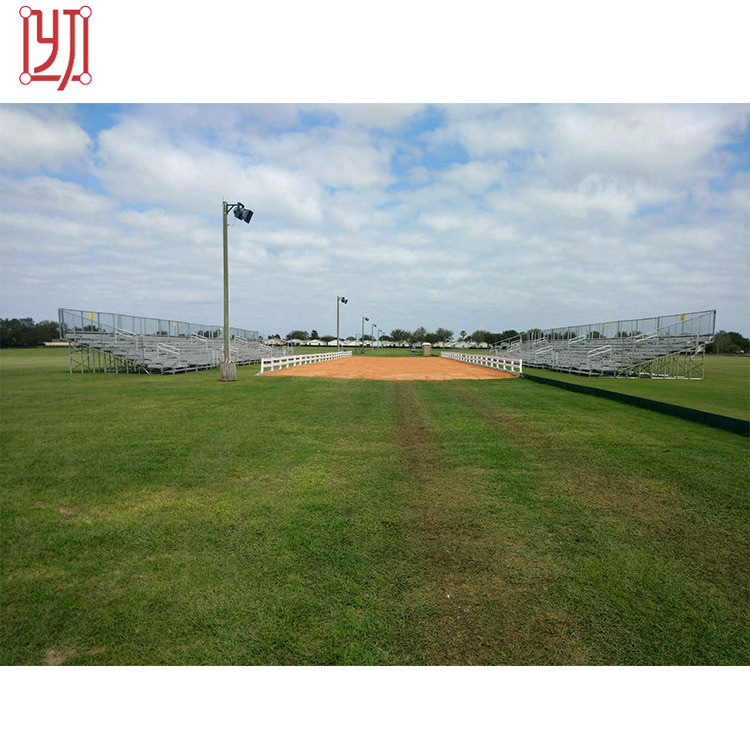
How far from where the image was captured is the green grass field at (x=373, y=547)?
116 inches

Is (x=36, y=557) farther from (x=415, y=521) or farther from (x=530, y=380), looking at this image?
(x=530, y=380)

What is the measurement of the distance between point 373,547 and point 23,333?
115 metres

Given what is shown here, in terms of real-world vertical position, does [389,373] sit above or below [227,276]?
below

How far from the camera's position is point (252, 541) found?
438 cm

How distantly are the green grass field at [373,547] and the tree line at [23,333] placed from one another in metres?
103

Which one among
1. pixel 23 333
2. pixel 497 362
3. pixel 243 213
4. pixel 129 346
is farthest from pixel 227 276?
pixel 23 333

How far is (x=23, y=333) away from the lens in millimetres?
92562

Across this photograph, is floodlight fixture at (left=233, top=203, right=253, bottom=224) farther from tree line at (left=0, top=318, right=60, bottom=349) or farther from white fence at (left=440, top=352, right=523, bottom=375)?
tree line at (left=0, top=318, right=60, bottom=349)

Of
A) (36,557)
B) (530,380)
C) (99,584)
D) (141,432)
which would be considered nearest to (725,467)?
(99,584)

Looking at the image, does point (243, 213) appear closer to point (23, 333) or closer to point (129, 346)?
point (129, 346)

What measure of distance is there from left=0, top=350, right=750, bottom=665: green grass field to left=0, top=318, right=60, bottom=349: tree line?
103 m

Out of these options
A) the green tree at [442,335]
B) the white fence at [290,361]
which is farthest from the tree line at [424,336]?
the white fence at [290,361]

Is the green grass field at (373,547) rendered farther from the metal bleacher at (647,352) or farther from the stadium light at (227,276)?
the metal bleacher at (647,352)

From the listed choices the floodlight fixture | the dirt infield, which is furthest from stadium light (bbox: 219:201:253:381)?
the dirt infield
